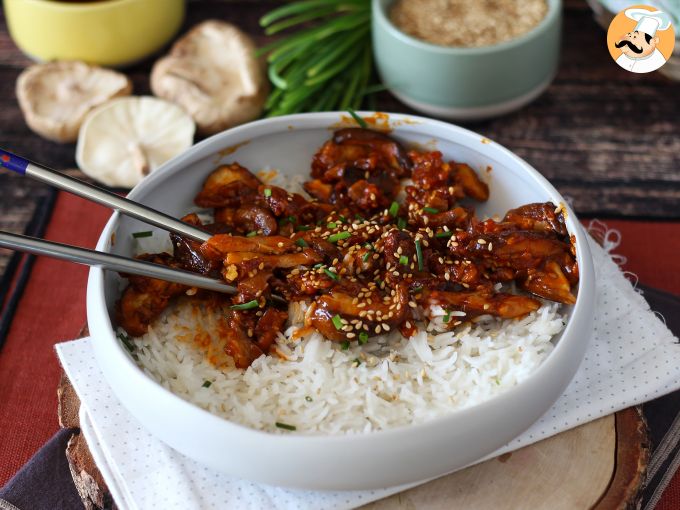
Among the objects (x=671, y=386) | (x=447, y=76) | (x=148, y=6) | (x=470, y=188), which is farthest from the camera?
(x=148, y=6)

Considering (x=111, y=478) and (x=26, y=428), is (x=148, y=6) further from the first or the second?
(x=111, y=478)

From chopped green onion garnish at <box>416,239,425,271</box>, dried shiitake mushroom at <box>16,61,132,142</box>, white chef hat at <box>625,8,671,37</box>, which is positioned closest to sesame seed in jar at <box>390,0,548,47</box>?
white chef hat at <box>625,8,671,37</box>

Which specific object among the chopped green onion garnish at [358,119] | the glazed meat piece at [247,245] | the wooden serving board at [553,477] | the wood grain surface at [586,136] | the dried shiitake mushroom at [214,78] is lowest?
the wood grain surface at [586,136]

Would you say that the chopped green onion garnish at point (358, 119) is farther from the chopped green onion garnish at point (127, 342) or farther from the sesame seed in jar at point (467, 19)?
the chopped green onion garnish at point (127, 342)

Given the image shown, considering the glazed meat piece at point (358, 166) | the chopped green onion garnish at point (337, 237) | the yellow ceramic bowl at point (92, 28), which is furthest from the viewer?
the yellow ceramic bowl at point (92, 28)

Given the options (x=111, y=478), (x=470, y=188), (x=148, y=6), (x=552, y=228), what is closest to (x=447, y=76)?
(x=470, y=188)

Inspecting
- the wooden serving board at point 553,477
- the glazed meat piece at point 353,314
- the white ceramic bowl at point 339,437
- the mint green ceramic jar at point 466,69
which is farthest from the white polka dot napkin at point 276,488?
the mint green ceramic jar at point 466,69

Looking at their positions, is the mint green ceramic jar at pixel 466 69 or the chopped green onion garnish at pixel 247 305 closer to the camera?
the chopped green onion garnish at pixel 247 305
